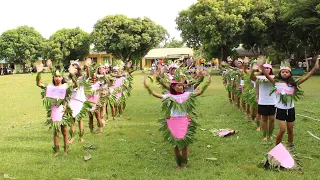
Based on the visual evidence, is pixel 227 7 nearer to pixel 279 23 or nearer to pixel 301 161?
pixel 279 23

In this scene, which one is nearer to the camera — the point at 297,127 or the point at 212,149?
the point at 212,149

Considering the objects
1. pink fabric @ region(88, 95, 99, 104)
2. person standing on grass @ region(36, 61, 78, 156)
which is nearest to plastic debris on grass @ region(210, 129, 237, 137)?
pink fabric @ region(88, 95, 99, 104)

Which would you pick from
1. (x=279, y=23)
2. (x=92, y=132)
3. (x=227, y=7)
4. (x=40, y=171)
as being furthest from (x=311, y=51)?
(x=40, y=171)

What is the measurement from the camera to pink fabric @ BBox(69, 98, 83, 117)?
779cm

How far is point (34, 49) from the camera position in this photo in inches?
2795

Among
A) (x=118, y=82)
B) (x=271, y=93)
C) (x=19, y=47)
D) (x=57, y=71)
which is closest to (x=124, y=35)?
(x=19, y=47)

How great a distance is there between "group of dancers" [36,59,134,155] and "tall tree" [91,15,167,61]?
3884 centimetres

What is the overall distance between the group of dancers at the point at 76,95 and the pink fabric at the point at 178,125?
2.16 metres

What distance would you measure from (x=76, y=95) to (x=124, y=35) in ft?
139

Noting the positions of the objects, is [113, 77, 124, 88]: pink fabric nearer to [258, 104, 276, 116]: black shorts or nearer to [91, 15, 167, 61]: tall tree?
[258, 104, 276, 116]: black shorts

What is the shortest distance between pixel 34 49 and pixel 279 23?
158 ft

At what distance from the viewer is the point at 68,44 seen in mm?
65000

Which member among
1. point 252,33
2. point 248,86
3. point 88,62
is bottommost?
point 248,86

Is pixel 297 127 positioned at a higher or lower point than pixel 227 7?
lower
